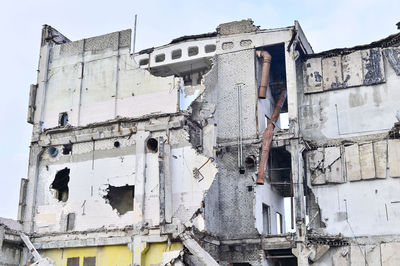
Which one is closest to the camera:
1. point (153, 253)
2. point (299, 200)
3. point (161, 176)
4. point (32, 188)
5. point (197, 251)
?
point (197, 251)

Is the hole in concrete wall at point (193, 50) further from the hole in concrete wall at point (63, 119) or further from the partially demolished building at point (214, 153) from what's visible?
the hole in concrete wall at point (63, 119)

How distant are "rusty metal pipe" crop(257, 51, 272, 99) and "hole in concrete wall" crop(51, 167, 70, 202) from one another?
28.6ft

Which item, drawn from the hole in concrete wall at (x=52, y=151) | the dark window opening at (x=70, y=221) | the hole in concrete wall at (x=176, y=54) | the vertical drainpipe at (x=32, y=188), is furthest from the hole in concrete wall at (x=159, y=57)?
the dark window opening at (x=70, y=221)

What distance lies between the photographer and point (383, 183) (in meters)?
22.2

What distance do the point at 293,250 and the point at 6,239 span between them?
10907mm

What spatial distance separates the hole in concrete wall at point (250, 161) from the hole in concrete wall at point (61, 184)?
742cm

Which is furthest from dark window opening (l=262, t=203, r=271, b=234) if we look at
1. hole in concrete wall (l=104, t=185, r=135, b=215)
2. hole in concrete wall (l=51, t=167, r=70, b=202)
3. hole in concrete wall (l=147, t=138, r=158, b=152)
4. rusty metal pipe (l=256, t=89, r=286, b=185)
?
hole in concrete wall (l=51, t=167, r=70, b=202)

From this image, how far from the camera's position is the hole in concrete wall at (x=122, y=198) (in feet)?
75.5

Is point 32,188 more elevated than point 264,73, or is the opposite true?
point 264,73

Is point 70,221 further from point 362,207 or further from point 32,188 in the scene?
point 362,207

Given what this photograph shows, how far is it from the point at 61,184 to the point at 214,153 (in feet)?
22.3

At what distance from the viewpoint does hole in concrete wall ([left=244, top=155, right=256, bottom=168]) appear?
23109 mm

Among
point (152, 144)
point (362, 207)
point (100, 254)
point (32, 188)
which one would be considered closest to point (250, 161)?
point (152, 144)

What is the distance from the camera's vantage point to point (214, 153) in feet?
73.8
